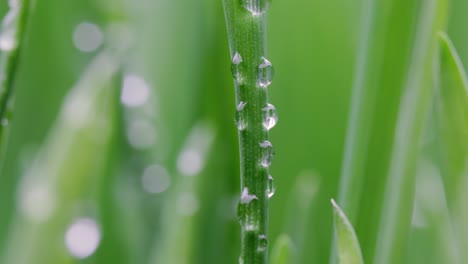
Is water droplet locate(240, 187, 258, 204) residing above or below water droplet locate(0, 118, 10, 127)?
below

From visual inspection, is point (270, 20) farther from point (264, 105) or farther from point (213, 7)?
point (264, 105)

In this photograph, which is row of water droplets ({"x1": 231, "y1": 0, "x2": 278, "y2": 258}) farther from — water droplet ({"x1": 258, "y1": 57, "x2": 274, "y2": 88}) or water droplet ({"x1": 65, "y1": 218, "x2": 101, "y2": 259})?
water droplet ({"x1": 65, "y1": 218, "x2": 101, "y2": 259})

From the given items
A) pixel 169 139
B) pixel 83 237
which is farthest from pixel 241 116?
pixel 169 139

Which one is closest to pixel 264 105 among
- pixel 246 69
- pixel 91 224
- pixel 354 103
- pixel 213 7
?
pixel 246 69

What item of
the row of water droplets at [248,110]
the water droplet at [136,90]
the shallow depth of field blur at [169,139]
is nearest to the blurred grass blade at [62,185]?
the shallow depth of field blur at [169,139]

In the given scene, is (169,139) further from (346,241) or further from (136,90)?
(346,241)

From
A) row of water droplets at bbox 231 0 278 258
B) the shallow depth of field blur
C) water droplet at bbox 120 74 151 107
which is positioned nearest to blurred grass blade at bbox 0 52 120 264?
the shallow depth of field blur
